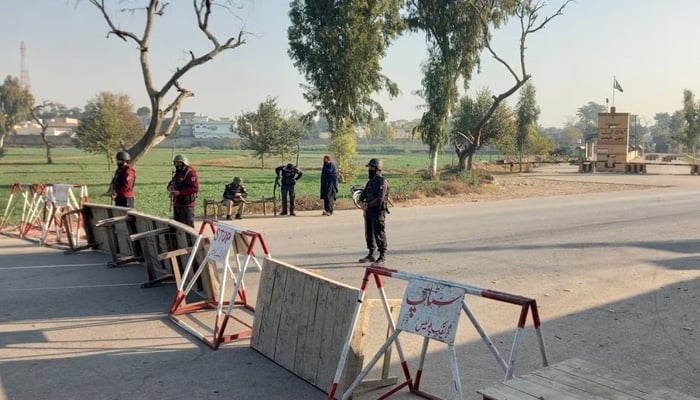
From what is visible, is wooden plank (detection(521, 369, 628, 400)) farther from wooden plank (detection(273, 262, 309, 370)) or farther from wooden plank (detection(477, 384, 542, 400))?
wooden plank (detection(273, 262, 309, 370))

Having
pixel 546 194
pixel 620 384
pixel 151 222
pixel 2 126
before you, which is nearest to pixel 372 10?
pixel 546 194

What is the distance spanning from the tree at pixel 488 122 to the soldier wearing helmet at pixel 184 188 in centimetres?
3780

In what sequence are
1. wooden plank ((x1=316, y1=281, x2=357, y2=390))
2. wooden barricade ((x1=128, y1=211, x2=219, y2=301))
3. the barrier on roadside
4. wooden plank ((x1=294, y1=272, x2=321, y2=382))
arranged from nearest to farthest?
1. wooden plank ((x1=316, y1=281, x2=357, y2=390))
2. wooden plank ((x1=294, y1=272, x2=321, y2=382))
3. wooden barricade ((x1=128, y1=211, x2=219, y2=301))
4. the barrier on roadside

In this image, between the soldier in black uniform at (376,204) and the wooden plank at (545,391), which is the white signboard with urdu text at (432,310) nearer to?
the wooden plank at (545,391)

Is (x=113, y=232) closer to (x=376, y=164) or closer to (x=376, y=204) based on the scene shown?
(x=376, y=204)

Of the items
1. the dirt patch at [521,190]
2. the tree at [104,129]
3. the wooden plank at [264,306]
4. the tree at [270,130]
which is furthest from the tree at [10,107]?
the wooden plank at [264,306]

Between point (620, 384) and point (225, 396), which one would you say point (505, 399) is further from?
point (225, 396)

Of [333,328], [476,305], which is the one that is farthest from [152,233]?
[476,305]

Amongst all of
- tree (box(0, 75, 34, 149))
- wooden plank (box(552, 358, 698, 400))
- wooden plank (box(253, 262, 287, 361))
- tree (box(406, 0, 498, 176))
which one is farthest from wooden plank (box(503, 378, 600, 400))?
tree (box(0, 75, 34, 149))

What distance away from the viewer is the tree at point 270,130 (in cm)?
4766

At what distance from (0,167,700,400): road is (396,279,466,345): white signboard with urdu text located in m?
1.10

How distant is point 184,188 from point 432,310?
23.0 ft

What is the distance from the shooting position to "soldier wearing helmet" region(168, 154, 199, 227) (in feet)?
33.2

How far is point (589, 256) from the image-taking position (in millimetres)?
11344
